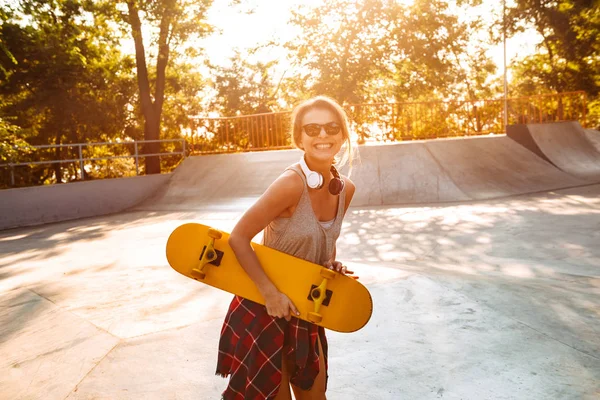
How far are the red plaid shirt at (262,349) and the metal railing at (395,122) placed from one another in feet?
52.3

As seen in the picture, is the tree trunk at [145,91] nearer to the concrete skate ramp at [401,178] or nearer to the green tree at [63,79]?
the green tree at [63,79]

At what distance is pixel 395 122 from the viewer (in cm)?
1812

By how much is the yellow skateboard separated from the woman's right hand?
0.09ft

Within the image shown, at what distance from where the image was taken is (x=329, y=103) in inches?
83.4

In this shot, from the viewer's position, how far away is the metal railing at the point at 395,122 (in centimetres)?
1800

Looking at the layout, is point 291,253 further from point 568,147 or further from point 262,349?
point 568,147

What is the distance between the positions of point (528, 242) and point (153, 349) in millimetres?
5535

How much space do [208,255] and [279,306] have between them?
1.15 feet

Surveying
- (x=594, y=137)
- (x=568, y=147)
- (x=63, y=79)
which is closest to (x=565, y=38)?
(x=594, y=137)

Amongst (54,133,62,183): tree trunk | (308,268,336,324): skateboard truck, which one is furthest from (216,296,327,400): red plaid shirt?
(54,133,62,183): tree trunk

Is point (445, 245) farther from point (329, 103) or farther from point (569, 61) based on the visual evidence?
point (569, 61)

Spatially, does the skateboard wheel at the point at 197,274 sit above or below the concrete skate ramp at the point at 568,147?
below

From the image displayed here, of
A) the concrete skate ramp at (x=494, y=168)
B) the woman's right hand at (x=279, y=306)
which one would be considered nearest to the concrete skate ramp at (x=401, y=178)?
the concrete skate ramp at (x=494, y=168)

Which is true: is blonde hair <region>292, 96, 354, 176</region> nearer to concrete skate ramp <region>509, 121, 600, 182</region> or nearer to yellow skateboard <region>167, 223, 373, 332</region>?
yellow skateboard <region>167, 223, 373, 332</region>
